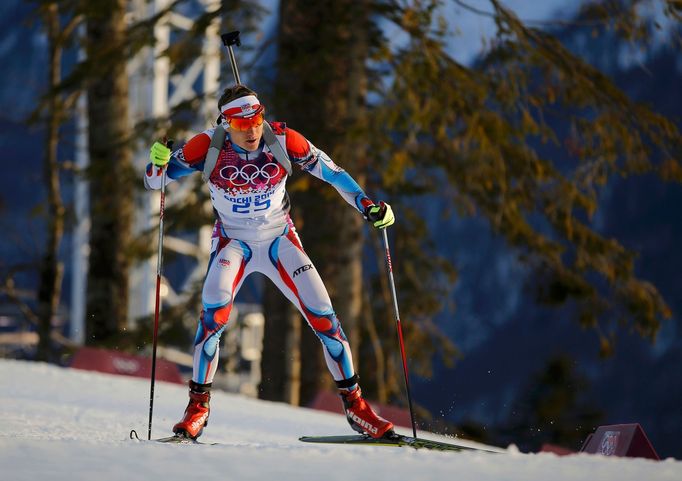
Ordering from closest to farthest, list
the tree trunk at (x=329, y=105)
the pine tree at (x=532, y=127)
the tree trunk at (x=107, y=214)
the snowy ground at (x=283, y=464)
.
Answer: the snowy ground at (x=283, y=464)
the pine tree at (x=532, y=127)
the tree trunk at (x=329, y=105)
the tree trunk at (x=107, y=214)

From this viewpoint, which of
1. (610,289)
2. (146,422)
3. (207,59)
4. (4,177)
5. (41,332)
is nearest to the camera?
(146,422)

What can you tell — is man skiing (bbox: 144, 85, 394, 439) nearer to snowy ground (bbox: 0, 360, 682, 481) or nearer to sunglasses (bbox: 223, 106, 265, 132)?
sunglasses (bbox: 223, 106, 265, 132)

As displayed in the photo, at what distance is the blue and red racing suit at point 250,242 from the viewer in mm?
6680

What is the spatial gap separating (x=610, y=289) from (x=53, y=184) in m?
10.6

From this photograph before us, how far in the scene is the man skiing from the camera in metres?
6.65

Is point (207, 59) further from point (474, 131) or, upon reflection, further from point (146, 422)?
point (146, 422)

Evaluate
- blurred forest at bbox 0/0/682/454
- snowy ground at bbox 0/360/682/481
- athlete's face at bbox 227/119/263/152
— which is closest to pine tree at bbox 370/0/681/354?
blurred forest at bbox 0/0/682/454

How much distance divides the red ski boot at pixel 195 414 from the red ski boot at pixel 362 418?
0.87m

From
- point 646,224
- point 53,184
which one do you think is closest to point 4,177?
point 646,224

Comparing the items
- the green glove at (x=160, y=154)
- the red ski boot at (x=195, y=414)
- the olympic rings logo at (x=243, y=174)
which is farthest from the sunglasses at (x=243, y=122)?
the red ski boot at (x=195, y=414)

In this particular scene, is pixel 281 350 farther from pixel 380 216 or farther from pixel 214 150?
pixel 214 150

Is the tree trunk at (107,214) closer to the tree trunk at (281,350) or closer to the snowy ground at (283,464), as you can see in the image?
the tree trunk at (281,350)

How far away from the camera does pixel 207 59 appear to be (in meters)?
14.3

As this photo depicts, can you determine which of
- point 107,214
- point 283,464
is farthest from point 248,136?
point 107,214
